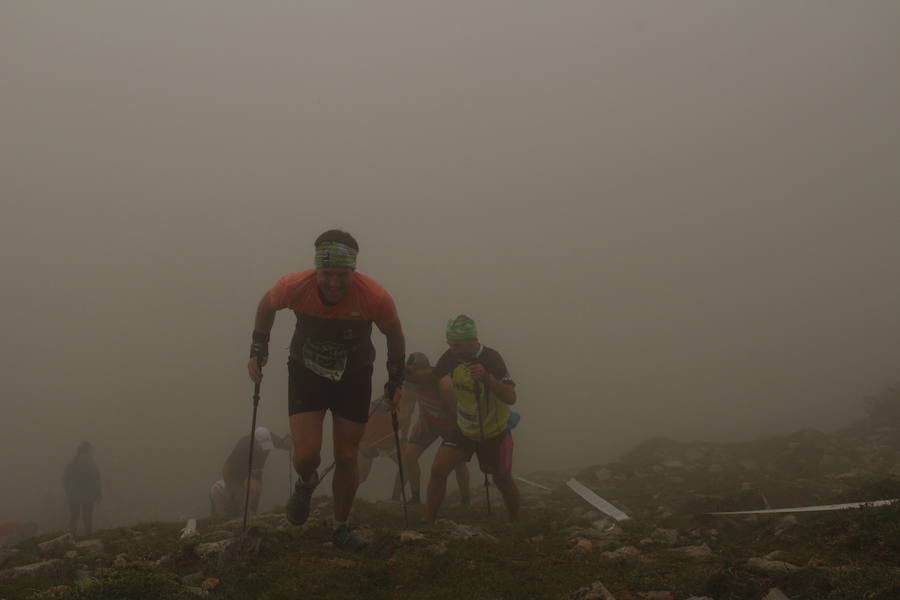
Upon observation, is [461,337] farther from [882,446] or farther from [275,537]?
[882,446]

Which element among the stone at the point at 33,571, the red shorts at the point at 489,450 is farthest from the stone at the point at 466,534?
the stone at the point at 33,571

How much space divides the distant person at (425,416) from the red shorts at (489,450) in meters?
0.87

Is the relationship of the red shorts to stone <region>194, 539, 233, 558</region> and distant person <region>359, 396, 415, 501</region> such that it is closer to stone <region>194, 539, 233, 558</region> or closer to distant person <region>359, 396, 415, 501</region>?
distant person <region>359, 396, 415, 501</region>

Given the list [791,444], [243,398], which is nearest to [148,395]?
[243,398]

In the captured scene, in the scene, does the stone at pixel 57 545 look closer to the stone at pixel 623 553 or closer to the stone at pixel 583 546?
the stone at pixel 583 546

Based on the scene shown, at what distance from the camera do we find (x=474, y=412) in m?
11.3

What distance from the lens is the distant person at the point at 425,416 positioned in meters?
12.9

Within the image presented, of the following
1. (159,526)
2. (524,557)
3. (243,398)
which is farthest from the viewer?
(243,398)

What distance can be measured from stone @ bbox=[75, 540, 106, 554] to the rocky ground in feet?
0.15

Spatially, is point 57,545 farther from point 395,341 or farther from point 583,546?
point 583,546

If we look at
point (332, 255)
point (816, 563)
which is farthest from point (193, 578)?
point (816, 563)

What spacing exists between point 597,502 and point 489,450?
554 cm

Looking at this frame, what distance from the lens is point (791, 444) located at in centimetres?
2212

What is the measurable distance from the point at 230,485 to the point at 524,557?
10.9m
